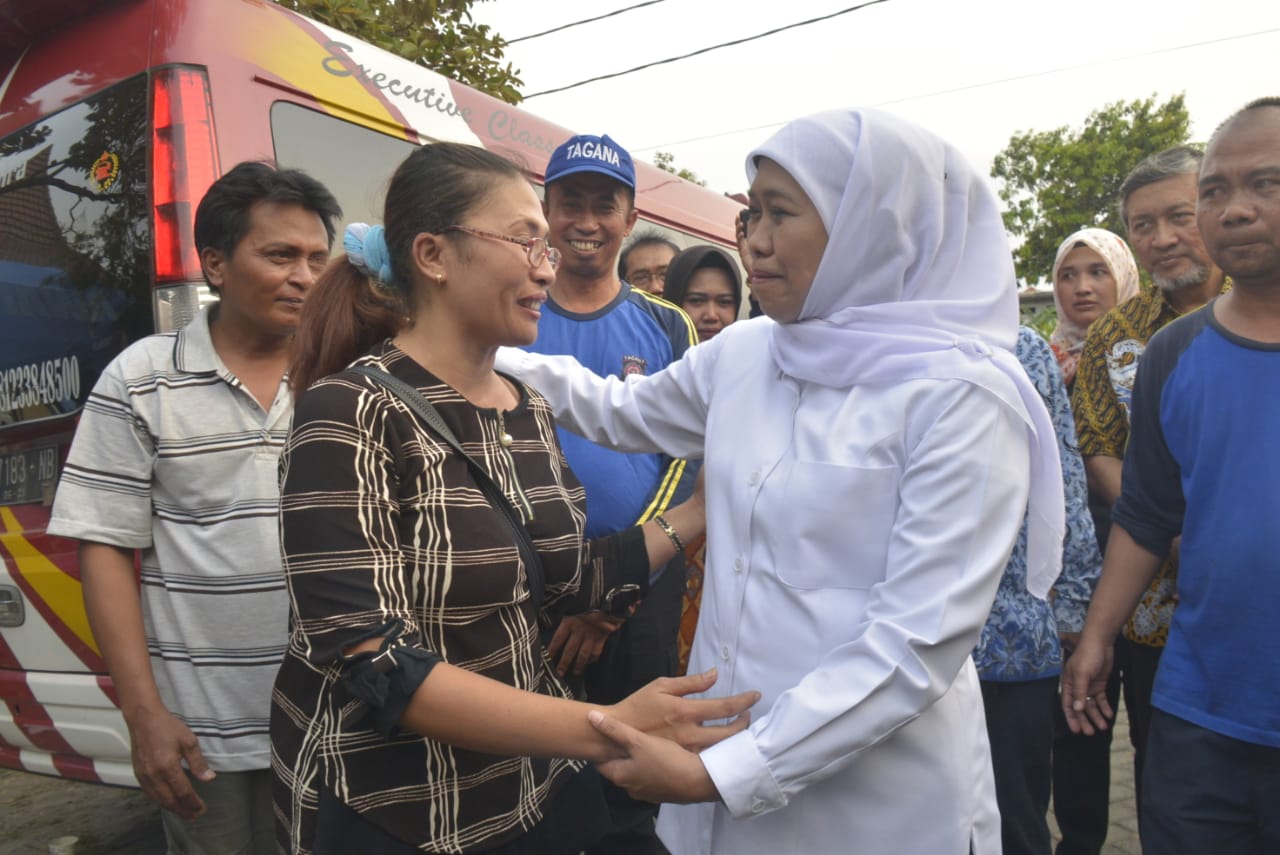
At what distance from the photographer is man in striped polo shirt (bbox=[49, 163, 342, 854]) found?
2.08 metres

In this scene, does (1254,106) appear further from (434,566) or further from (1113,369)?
(434,566)

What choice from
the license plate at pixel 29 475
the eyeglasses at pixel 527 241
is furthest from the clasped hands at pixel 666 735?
the license plate at pixel 29 475

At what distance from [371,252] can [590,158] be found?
1435 mm

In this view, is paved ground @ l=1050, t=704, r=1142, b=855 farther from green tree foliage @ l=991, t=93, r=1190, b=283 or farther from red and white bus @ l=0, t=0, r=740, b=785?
green tree foliage @ l=991, t=93, r=1190, b=283

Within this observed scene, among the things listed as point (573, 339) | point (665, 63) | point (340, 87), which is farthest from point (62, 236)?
point (665, 63)

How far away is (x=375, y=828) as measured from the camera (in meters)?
1.46

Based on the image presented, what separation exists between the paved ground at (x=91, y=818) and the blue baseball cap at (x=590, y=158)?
9.11 feet

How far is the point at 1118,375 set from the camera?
2.95 m

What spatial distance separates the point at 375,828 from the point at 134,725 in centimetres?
93

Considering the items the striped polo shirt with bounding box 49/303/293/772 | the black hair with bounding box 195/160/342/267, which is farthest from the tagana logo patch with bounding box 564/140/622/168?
the striped polo shirt with bounding box 49/303/293/772

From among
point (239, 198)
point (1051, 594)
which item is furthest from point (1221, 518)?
point (239, 198)

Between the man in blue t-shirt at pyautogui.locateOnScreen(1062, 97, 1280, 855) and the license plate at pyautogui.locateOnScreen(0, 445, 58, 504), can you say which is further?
the license plate at pyautogui.locateOnScreen(0, 445, 58, 504)

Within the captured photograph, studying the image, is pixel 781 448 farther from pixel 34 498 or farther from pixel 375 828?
pixel 34 498

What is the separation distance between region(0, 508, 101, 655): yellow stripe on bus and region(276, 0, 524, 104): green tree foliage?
4.60 m
